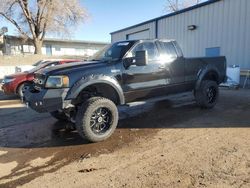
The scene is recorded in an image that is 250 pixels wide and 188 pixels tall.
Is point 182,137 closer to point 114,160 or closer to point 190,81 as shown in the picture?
point 114,160

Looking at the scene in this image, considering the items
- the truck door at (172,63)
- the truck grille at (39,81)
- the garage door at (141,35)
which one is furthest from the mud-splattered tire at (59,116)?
the garage door at (141,35)

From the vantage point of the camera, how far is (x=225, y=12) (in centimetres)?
1352

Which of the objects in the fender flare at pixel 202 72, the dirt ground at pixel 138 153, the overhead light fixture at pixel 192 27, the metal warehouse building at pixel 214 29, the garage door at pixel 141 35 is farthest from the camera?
the garage door at pixel 141 35

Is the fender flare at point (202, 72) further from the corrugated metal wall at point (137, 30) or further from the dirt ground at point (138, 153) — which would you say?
the corrugated metal wall at point (137, 30)

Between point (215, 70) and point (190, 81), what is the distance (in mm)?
1068

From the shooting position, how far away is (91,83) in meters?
5.31

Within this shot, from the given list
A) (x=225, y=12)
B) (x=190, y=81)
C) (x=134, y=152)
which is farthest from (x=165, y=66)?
(x=225, y=12)

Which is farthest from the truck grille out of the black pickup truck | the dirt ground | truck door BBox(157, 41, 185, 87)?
truck door BBox(157, 41, 185, 87)

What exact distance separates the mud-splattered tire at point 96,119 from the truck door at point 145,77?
2.27 ft

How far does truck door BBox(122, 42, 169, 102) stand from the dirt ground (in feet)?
2.52

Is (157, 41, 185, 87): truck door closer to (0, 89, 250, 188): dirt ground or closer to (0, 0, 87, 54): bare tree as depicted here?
(0, 89, 250, 188): dirt ground

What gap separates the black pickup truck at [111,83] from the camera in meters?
5.13

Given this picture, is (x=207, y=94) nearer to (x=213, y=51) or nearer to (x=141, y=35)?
(x=213, y=51)

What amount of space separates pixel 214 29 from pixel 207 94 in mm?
7723
